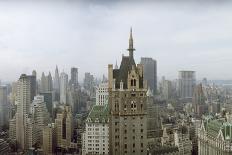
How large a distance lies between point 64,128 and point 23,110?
1.14m

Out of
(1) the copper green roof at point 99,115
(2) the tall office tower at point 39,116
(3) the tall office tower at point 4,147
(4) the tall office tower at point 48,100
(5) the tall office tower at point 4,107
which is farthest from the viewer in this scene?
(4) the tall office tower at point 48,100

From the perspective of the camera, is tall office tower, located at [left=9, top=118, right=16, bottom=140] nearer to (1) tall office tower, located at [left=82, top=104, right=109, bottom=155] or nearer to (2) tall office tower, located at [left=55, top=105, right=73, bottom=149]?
(2) tall office tower, located at [left=55, top=105, right=73, bottom=149]

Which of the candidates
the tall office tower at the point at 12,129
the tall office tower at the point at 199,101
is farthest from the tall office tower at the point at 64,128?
the tall office tower at the point at 199,101

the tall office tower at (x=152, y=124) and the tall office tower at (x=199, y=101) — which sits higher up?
the tall office tower at (x=199, y=101)

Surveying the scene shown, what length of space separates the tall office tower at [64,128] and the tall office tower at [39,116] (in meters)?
0.37

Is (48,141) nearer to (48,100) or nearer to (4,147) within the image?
(4,147)

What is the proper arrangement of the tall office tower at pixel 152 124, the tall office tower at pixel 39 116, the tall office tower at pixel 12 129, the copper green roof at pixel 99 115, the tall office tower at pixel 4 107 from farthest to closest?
the tall office tower at pixel 4 107, the tall office tower at pixel 39 116, the tall office tower at pixel 12 129, the tall office tower at pixel 152 124, the copper green roof at pixel 99 115

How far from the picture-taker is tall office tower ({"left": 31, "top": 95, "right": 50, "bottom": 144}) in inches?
382

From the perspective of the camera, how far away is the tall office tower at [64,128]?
9.79 m

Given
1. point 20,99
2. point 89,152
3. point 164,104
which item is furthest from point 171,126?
point 89,152

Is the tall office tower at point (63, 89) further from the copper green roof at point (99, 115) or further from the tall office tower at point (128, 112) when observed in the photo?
the tall office tower at point (128, 112)

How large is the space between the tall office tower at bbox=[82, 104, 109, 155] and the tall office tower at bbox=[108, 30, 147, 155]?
1969 mm

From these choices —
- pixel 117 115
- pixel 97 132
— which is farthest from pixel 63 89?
pixel 117 115

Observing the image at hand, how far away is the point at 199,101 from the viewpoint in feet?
43.1
